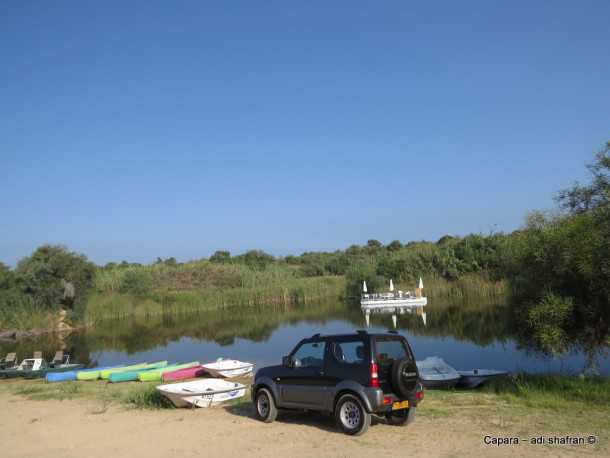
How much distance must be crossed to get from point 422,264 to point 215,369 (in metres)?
42.0

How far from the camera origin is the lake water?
2175cm

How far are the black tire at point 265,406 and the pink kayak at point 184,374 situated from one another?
8642mm

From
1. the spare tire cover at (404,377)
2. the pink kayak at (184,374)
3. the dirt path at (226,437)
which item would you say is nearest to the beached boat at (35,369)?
the pink kayak at (184,374)

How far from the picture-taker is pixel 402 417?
33.6 feet

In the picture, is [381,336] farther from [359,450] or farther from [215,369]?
[215,369]

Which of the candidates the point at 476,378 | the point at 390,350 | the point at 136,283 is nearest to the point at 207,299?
the point at 136,283

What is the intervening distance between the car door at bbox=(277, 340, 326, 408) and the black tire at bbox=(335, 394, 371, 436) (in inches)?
16.9

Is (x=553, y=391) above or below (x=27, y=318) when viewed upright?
below

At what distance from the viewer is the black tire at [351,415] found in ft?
30.8

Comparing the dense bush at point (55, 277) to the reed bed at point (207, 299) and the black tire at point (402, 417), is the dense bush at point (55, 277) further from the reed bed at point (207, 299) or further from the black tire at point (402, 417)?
the black tire at point (402, 417)

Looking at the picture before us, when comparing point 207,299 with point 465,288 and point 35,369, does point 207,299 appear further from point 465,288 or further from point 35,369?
point 35,369

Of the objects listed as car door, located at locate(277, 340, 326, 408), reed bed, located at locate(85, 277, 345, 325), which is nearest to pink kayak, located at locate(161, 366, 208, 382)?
car door, located at locate(277, 340, 326, 408)

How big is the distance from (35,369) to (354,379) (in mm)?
17972

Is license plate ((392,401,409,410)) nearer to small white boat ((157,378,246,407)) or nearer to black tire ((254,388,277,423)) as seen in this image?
black tire ((254,388,277,423))
